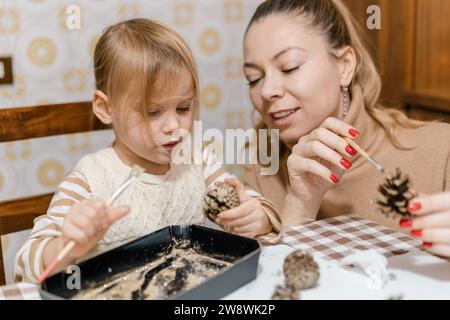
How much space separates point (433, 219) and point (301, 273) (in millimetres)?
251

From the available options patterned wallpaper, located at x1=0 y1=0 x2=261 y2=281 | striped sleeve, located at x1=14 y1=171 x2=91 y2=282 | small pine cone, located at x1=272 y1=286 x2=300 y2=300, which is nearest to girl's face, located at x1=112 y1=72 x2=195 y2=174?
striped sleeve, located at x1=14 y1=171 x2=91 y2=282

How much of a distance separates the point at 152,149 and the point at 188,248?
1.10 feet

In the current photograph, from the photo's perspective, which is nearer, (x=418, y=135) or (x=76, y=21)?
(x=418, y=135)

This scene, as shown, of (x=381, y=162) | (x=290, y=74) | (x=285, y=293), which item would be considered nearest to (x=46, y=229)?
(x=285, y=293)

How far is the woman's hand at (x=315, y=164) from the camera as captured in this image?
127 centimetres

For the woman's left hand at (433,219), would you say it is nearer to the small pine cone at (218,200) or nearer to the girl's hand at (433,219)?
the girl's hand at (433,219)

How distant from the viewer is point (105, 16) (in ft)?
5.81

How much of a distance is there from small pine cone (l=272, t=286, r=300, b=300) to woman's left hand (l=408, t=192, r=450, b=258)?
0.80ft

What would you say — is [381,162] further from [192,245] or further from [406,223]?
[192,245]

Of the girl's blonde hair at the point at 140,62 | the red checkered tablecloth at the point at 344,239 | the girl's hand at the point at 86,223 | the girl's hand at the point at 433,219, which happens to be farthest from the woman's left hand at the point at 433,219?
the girl's blonde hair at the point at 140,62

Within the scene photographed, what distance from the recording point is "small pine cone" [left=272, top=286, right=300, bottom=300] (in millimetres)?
842

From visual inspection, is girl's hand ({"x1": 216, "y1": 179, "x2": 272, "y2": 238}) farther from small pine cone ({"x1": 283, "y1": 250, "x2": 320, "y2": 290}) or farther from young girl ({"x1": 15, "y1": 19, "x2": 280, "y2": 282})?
small pine cone ({"x1": 283, "y1": 250, "x2": 320, "y2": 290})
